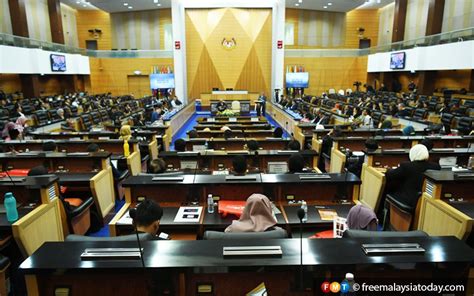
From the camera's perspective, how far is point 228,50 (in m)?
22.6

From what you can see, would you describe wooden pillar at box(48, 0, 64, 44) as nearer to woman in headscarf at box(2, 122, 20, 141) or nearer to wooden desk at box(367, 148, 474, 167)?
woman in headscarf at box(2, 122, 20, 141)

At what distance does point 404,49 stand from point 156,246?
20.0 m

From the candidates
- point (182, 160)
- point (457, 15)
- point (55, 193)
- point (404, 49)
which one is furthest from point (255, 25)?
point (55, 193)

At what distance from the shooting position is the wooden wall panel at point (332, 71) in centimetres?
2403

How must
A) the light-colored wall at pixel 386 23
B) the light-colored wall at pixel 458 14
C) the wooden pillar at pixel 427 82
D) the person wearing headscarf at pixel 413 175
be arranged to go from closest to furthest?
the person wearing headscarf at pixel 413 175 < the light-colored wall at pixel 458 14 < the wooden pillar at pixel 427 82 < the light-colored wall at pixel 386 23

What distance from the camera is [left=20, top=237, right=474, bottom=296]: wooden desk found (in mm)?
1812

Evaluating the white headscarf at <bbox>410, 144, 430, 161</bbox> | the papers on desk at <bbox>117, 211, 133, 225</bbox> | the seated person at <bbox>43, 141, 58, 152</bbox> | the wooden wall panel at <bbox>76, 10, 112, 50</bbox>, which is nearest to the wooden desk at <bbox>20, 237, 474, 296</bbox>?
the papers on desk at <bbox>117, 211, 133, 225</bbox>

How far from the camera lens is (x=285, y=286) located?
1.91 m

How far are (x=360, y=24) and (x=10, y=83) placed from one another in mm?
25207

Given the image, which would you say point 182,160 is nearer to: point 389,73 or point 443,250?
point 443,250

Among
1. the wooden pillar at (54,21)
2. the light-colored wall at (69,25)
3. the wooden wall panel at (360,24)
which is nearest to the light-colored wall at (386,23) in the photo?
the wooden wall panel at (360,24)

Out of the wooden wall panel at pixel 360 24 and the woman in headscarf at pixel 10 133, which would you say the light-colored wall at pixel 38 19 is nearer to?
the woman in headscarf at pixel 10 133

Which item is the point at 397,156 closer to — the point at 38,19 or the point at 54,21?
the point at 54,21

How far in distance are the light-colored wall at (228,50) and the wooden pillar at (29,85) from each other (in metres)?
8.95
